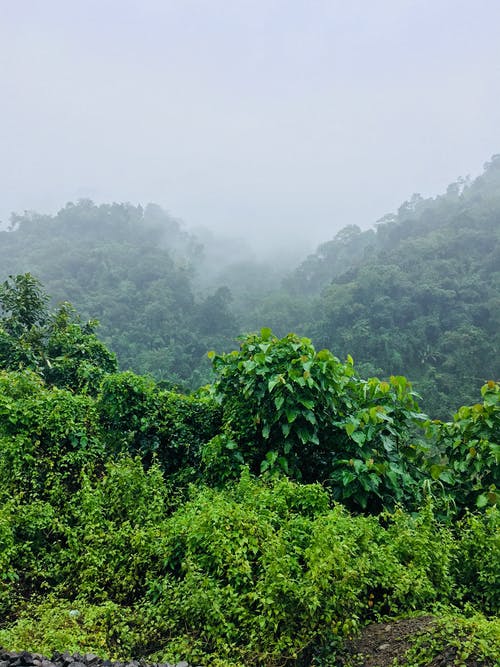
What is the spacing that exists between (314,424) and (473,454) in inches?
60.6

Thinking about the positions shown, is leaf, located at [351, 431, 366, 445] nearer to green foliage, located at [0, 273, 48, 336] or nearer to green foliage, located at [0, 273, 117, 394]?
green foliage, located at [0, 273, 117, 394]

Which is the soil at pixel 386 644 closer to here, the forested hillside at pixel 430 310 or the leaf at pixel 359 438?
the leaf at pixel 359 438

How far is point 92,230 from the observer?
64.6 m

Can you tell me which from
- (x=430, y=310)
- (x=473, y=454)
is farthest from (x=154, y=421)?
(x=430, y=310)

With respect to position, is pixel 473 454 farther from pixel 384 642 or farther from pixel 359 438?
pixel 384 642

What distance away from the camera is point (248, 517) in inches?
137

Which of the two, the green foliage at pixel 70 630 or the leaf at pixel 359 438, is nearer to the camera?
the green foliage at pixel 70 630

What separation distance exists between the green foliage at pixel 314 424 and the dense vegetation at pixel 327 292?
12.5 feet

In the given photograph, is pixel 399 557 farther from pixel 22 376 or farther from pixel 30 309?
pixel 30 309

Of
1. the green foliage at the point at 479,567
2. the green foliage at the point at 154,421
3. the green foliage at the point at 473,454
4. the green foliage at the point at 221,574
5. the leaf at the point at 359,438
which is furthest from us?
the green foliage at the point at 154,421

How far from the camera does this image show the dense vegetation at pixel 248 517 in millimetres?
3000

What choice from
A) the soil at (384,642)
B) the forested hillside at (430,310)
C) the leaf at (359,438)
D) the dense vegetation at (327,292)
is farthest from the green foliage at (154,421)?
the forested hillside at (430,310)

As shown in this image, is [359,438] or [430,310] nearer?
[359,438]

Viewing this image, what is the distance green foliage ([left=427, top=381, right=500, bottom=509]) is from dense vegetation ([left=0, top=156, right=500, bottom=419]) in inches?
197
